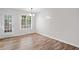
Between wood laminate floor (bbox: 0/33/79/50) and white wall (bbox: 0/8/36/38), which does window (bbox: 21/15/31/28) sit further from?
wood laminate floor (bbox: 0/33/79/50)

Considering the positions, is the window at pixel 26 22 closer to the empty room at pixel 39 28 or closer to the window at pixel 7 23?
the empty room at pixel 39 28

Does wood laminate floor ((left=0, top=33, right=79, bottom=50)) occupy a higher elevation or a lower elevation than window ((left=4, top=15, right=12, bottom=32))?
lower

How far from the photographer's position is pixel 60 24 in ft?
5.61

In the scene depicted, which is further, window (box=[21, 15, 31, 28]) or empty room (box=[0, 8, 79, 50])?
window (box=[21, 15, 31, 28])

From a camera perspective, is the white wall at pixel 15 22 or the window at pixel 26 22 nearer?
the white wall at pixel 15 22

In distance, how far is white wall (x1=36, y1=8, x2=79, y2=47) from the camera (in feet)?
5.29

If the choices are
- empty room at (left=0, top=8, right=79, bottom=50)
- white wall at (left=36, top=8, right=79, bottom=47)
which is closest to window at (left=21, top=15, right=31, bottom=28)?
empty room at (left=0, top=8, right=79, bottom=50)

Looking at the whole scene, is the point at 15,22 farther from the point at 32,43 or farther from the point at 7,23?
the point at 32,43

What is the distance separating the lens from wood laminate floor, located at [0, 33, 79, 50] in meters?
1.61

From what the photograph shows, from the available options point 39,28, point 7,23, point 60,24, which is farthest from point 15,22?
point 60,24

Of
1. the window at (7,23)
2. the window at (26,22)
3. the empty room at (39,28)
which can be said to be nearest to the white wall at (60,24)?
the empty room at (39,28)

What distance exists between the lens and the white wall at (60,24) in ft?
5.29

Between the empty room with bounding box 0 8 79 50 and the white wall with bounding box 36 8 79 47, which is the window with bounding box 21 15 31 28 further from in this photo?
the white wall with bounding box 36 8 79 47
